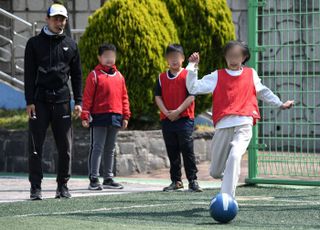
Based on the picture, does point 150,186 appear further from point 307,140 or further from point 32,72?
point 32,72

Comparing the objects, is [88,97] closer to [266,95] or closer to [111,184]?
[111,184]

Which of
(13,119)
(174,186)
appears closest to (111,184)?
(174,186)

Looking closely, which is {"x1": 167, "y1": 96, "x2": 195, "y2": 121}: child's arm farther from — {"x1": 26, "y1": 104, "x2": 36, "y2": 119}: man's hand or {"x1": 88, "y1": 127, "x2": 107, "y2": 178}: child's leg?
{"x1": 26, "y1": 104, "x2": 36, "y2": 119}: man's hand

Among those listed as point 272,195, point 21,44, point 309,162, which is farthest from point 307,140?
point 21,44

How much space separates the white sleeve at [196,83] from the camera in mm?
10086

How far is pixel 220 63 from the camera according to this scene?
1602cm

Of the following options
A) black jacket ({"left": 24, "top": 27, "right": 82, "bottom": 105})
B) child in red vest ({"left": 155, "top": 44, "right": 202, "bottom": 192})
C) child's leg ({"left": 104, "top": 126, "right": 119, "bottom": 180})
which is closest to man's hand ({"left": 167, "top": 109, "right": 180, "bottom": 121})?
child in red vest ({"left": 155, "top": 44, "right": 202, "bottom": 192})

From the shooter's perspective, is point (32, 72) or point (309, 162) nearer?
point (32, 72)

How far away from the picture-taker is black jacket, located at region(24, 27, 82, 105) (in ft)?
36.1

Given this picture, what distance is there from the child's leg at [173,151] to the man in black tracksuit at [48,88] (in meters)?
1.55

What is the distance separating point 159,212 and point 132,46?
5.62 meters

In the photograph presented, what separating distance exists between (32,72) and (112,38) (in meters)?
3.96

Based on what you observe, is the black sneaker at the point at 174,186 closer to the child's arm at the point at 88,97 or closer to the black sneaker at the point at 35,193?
the child's arm at the point at 88,97

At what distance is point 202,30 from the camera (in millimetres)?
15922
